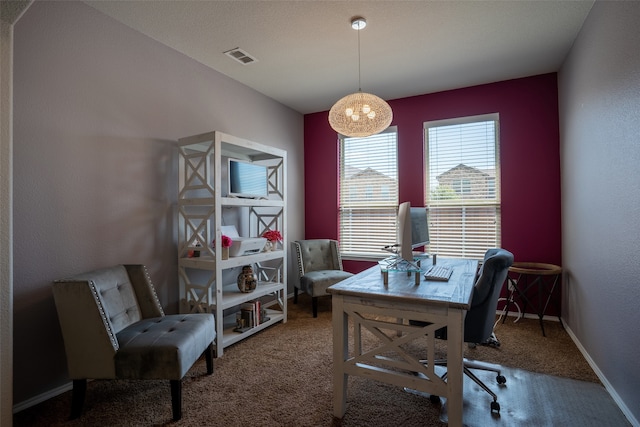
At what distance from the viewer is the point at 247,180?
3258 millimetres

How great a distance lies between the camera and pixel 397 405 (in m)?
2.00

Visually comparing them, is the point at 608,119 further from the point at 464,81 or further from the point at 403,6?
the point at 464,81

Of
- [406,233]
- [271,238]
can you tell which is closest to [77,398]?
[271,238]

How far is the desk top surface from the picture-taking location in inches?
67.5

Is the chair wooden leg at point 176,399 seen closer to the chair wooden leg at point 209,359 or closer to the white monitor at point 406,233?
the chair wooden leg at point 209,359

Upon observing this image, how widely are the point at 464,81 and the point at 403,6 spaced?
1751 mm

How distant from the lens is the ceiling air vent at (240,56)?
9.88 ft

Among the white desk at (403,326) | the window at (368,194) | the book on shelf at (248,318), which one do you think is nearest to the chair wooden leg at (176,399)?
the white desk at (403,326)

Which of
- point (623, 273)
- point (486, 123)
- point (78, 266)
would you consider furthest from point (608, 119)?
point (78, 266)

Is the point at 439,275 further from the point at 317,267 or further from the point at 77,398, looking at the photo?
the point at 77,398

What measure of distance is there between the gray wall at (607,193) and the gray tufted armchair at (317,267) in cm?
231

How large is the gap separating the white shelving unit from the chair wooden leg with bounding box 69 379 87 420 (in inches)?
37.6

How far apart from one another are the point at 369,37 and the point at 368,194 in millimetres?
2184

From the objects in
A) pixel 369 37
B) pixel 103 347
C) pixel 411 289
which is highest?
pixel 369 37
